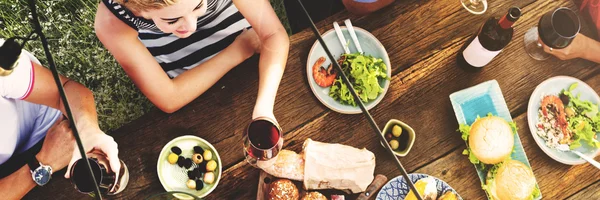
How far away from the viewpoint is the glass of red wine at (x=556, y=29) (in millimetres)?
1713

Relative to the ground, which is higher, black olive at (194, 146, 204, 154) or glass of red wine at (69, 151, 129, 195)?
glass of red wine at (69, 151, 129, 195)

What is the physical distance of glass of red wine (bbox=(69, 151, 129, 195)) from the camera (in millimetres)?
1338

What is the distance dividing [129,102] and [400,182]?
167 cm

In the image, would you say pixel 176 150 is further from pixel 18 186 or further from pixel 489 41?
pixel 489 41

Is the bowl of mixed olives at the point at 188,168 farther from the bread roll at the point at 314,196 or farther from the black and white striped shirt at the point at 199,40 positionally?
the black and white striped shirt at the point at 199,40

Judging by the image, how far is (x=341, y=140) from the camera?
1.75 meters

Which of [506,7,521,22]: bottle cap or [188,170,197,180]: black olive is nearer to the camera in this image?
[506,7,521,22]: bottle cap

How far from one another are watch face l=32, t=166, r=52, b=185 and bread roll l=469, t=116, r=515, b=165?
59.8 inches

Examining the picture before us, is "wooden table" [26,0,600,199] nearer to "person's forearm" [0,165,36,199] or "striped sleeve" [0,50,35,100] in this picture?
"person's forearm" [0,165,36,199]

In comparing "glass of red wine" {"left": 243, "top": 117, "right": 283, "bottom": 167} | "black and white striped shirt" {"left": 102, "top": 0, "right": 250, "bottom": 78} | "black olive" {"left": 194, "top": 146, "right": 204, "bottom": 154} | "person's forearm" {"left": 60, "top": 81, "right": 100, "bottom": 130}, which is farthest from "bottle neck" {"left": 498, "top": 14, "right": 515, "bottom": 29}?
"person's forearm" {"left": 60, "top": 81, "right": 100, "bottom": 130}

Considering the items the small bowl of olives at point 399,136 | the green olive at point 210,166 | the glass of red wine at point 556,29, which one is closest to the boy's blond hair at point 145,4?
the green olive at point 210,166

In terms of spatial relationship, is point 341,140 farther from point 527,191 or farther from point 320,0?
Answer: point 320,0

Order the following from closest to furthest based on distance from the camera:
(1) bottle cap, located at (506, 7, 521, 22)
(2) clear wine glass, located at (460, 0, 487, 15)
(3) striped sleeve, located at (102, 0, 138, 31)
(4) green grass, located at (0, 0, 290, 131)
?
1. (1) bottle cap, located at (506, 7, 521, 22)
2. (3) striped sleeve, located at (102, 0, 138, 31)
3. (2) clear wine glass, located at (460, 0, 487, 15)
4. (4) green grass, located at (0, 0, 290, 131)

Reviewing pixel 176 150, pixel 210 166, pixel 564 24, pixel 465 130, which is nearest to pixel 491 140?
pixel 465 130
